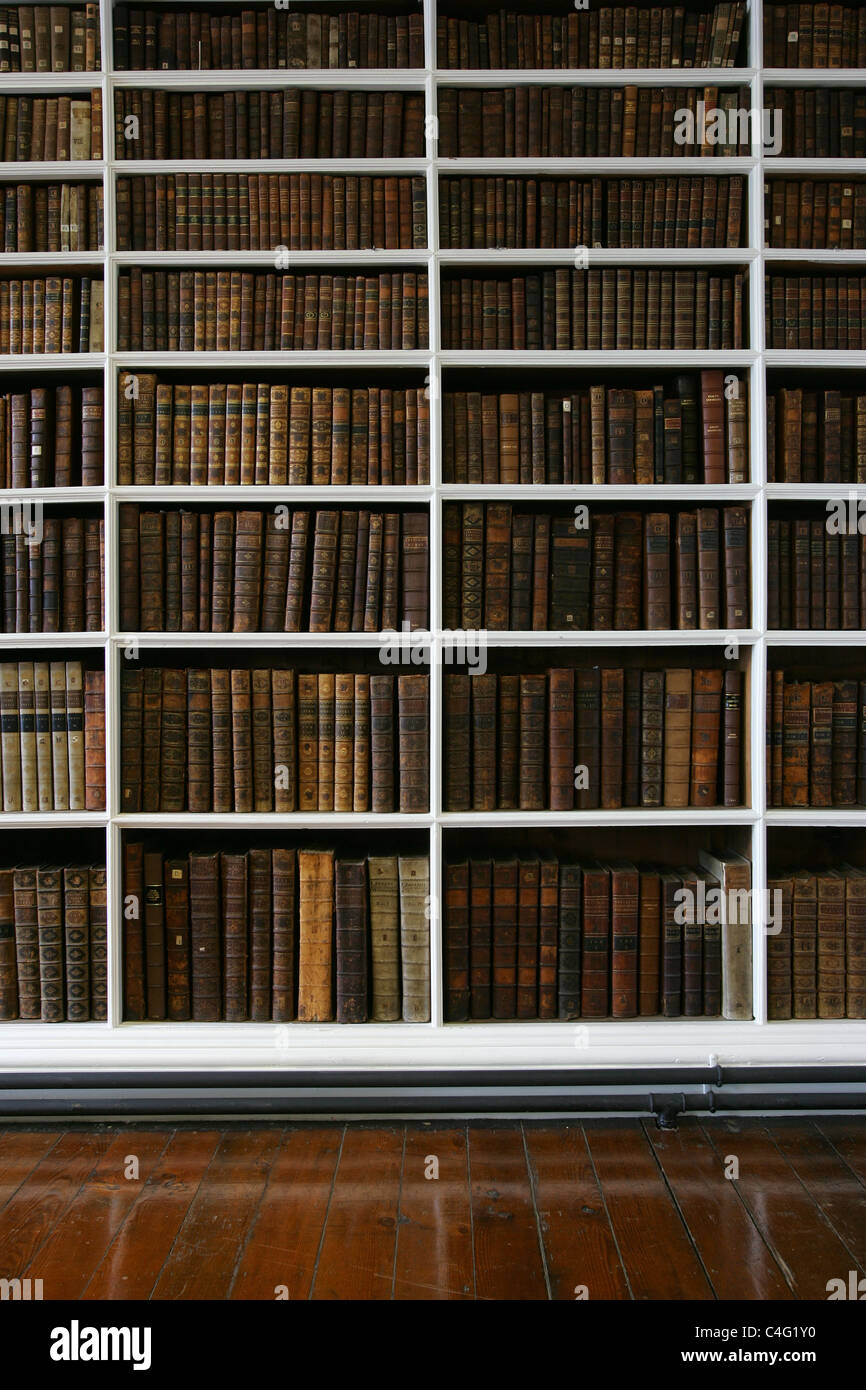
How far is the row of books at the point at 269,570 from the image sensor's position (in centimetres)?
233

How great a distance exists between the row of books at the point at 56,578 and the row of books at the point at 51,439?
12 cm

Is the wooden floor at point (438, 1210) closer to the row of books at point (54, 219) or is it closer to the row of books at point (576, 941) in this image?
the row of books at point (576, 941)

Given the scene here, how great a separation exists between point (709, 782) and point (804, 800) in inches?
9.9

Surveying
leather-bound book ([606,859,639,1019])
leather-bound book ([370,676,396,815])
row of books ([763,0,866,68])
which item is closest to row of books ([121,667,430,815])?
leather-bound book ([370,676,396,815])

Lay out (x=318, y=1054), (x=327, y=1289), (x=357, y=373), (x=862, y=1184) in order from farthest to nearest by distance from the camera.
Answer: (x=357, y=373)
(x=318, y=1054)
(x=862, y=1184)
(x=327, y=1289)

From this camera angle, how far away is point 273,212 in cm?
233

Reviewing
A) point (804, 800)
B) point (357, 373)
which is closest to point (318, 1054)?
point (804, 800)

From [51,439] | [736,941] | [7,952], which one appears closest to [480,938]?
[736,941]

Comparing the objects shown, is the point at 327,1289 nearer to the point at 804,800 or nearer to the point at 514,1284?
the point at 514,1284

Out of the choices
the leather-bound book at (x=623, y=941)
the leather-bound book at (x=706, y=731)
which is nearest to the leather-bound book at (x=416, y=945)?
the leather-bound book at (x=623, y=941)

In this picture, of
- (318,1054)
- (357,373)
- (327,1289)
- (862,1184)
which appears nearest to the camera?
(327,1289)

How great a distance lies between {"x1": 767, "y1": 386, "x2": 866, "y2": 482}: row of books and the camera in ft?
7.69

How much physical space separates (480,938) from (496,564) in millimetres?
953

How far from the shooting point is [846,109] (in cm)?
232
